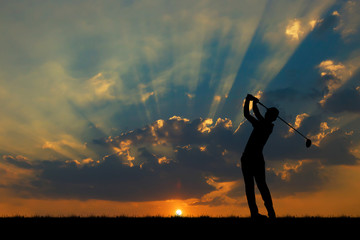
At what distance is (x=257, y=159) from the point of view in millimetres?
9734

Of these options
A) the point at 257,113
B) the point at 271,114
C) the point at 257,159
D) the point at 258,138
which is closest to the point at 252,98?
the point at 257,113

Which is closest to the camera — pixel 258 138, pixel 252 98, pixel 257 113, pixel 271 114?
pixel 258 138

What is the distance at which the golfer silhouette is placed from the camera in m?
9.66

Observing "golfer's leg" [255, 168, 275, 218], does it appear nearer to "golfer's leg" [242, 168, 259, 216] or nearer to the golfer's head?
"golfer's leg" [242, 168, 259, 216]

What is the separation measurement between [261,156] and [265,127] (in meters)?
0.84

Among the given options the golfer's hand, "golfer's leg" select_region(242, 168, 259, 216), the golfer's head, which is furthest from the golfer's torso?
the golfer's hand
